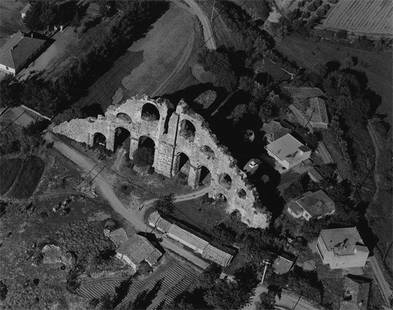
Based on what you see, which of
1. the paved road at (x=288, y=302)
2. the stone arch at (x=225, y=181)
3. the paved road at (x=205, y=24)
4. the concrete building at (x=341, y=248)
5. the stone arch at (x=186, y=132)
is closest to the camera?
the paved road at (x=288, y=302)

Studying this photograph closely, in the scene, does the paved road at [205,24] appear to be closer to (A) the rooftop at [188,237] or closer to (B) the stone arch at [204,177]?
(B) the stone arch at [204,177]

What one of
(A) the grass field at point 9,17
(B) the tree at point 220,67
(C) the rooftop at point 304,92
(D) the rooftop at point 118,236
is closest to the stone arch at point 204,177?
(D) the rooftop at point 118,236

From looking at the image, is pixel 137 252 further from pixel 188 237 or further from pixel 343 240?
pixel 343 240

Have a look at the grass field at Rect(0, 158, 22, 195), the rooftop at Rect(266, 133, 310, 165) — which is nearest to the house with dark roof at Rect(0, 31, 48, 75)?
the grass field at Rect(0, 158, 22, 195)

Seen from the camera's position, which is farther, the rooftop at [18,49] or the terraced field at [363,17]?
the terraced field at [363,17]

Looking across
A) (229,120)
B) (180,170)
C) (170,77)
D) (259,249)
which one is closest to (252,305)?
(259,249)

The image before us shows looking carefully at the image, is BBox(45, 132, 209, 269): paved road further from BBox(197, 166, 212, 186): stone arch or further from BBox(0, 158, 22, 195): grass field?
BBox(0, 158, 22, 195): grass field

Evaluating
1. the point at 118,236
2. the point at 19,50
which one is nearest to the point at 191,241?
the point at 118,236
